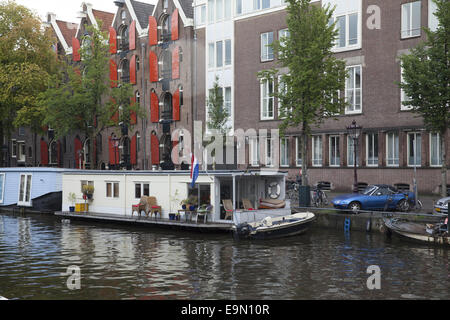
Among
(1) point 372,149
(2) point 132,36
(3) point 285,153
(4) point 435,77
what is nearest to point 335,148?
(1) point 372,149

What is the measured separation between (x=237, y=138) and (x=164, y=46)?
1234cm

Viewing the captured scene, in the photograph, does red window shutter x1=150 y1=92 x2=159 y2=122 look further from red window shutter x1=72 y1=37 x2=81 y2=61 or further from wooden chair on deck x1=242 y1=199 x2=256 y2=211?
wooden chair on deck x1=242 y1=199 x2=256 y2=211

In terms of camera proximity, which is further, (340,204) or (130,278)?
(340,204)

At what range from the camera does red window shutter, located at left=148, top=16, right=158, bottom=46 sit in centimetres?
5216

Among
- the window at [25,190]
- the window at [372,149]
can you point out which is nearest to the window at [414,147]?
the window at [372,149]

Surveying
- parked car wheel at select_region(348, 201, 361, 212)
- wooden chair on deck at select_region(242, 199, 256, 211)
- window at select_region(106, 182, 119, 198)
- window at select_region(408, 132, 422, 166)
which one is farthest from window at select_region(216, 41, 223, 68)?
wooden chair on deck at select_region(242, 199, 256, 211)

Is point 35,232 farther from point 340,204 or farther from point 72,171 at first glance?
point 340,204

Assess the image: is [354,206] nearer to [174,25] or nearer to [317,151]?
[317,151]

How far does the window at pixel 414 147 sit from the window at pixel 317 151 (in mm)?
6846

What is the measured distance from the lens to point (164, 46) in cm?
5203

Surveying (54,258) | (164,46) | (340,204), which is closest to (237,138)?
(164,46)

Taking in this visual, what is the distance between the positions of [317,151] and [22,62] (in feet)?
92.2

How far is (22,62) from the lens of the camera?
51.1m

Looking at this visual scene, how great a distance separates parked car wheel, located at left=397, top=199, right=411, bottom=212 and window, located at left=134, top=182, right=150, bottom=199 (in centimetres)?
1248
